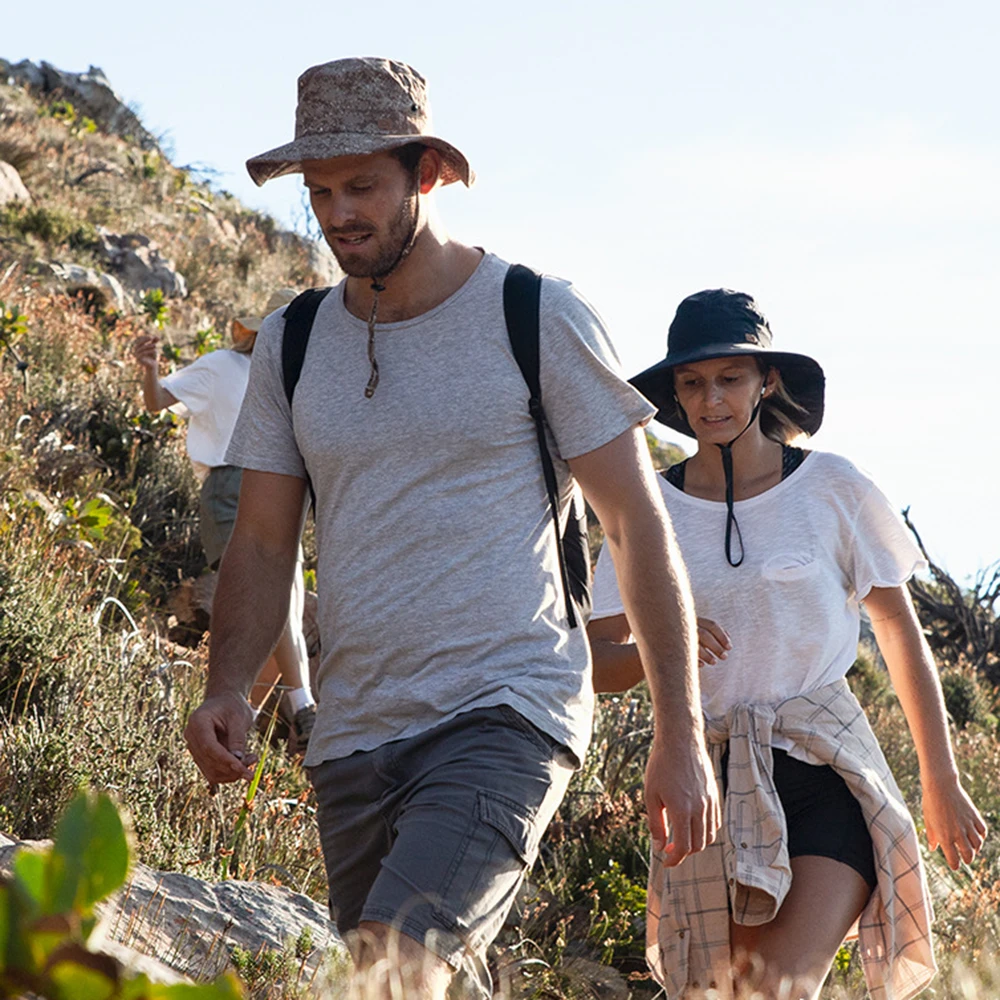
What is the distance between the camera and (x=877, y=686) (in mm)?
14477

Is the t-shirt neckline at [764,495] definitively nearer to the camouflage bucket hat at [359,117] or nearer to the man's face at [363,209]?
the camouflage bucket hat at [359,117]

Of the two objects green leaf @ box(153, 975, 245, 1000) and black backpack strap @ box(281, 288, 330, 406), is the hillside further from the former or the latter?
black backpack strap @ box(281, 288, 330, 406)

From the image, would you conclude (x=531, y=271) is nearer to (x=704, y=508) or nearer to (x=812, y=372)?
(x=704, y=508)

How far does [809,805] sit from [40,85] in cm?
2834

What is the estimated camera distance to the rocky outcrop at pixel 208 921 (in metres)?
3.07

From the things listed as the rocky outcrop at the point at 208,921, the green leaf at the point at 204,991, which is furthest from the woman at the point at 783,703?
the green leaf at the point at 204,991

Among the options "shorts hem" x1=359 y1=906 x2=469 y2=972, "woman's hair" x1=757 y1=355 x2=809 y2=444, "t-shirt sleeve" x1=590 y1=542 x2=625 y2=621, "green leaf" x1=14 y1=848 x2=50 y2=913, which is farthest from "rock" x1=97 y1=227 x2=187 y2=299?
"green leaf" x1=14 y1=848 x2=50 y2=913

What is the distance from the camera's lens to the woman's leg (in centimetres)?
331

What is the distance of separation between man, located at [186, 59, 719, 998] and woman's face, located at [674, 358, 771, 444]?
39.8 inches

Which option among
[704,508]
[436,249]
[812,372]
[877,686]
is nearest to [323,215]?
[436,249]

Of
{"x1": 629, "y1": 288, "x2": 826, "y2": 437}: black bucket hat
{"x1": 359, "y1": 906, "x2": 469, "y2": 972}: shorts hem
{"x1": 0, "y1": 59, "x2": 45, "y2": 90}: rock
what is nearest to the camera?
{"x1": 359, "y1": 906, "x2": 469, "y2": 972}: shorts hem

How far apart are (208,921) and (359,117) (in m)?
1.96

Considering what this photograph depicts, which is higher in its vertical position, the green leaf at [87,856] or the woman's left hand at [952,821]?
the green leaf at [87,856]

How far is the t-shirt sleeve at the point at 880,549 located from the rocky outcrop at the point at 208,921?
1709 millimetres
